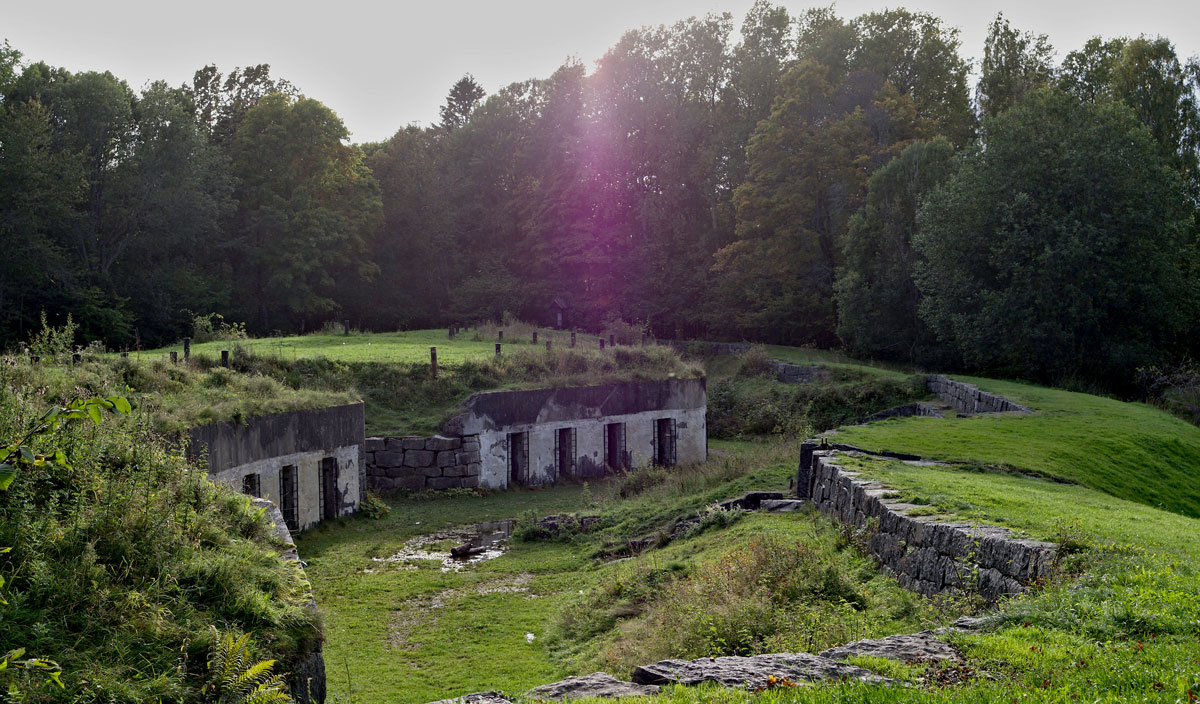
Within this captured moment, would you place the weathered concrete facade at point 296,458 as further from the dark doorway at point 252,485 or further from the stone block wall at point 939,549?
the stone block wall at point 939,549

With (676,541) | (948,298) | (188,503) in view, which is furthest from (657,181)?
(188,503)

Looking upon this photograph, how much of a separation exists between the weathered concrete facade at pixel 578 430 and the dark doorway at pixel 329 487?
401 centimetres

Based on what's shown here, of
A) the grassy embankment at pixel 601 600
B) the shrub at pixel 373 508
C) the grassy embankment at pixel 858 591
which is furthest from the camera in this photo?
the shrub at pixel 373 508

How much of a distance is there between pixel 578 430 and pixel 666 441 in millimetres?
3323

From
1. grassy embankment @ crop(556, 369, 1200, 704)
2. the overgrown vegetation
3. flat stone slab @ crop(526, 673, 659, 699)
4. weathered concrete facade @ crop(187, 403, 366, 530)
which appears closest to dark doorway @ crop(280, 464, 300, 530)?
weathered concrete facade @ crop(187, 403, 366, 530)

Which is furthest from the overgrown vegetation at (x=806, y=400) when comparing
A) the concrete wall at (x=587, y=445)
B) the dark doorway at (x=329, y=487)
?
the dark doorway at (x=329, y=487)

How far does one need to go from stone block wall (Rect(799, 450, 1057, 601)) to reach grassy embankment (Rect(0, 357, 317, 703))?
5595mm

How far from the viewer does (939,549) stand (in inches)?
348

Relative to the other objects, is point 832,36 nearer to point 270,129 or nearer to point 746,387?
point 746,387

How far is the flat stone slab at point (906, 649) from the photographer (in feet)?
19.7

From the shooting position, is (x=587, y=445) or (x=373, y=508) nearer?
(x=373, y=508)

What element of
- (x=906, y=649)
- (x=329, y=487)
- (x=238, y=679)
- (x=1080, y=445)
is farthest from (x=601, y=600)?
(x=1080, y=445)

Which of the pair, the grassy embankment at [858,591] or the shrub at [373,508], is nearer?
the grassy embankment at [858,591]

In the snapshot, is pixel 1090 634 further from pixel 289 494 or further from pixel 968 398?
pixel 968 398
